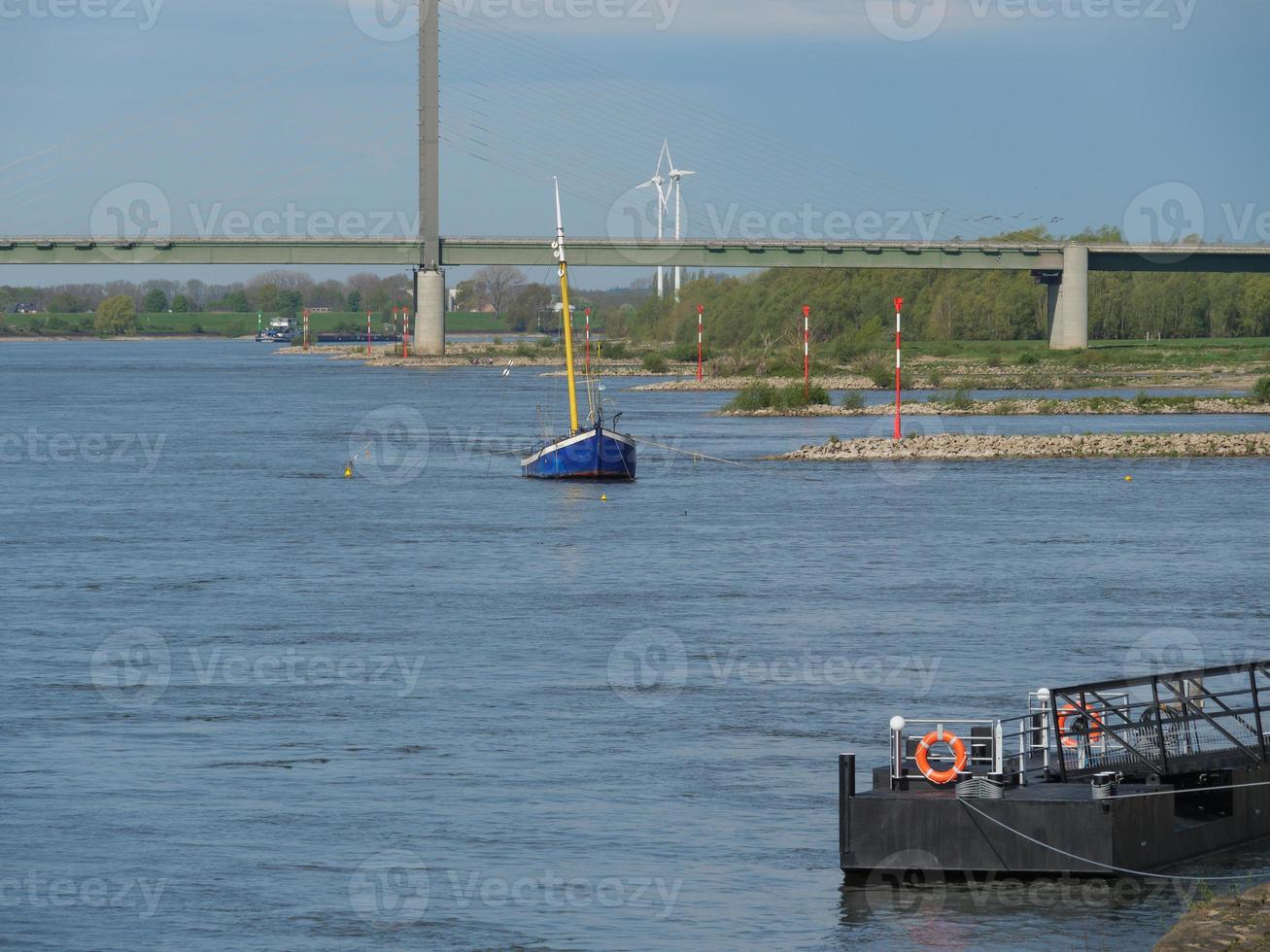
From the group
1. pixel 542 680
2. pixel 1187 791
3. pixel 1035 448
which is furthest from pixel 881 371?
pixel 1187 791

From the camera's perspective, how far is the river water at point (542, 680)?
1889 cm

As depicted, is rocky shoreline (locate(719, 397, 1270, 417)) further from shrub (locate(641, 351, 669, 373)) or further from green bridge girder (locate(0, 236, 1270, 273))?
shrub (locate(641, 351, 669, 373))

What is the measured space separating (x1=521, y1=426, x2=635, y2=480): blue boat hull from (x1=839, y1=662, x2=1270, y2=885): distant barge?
4610 centimetres

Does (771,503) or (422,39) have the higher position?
(422,39)

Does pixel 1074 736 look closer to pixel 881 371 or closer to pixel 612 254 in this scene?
pixel 881 371

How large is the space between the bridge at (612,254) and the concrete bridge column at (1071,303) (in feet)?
0.26

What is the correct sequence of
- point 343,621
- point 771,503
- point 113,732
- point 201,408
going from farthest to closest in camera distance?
point 201,408, point 771,503, point 343,621, point 113,732

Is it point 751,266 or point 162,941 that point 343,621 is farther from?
point 751,266

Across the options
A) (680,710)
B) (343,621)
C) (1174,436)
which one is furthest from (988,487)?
(680,710)

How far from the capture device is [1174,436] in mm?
80375

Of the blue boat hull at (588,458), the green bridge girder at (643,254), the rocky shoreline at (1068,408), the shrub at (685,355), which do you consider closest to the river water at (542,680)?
the blue boat hull at (588,458)

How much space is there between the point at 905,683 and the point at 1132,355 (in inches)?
5232

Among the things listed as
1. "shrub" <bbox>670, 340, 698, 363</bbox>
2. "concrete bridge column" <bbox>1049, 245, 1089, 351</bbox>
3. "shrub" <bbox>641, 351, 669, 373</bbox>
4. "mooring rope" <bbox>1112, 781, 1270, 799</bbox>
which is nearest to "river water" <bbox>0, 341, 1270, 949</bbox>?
"mooring rope" <bbox>1112, 781, 1270, 799</bbox>

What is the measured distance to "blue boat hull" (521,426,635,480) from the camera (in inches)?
2628
